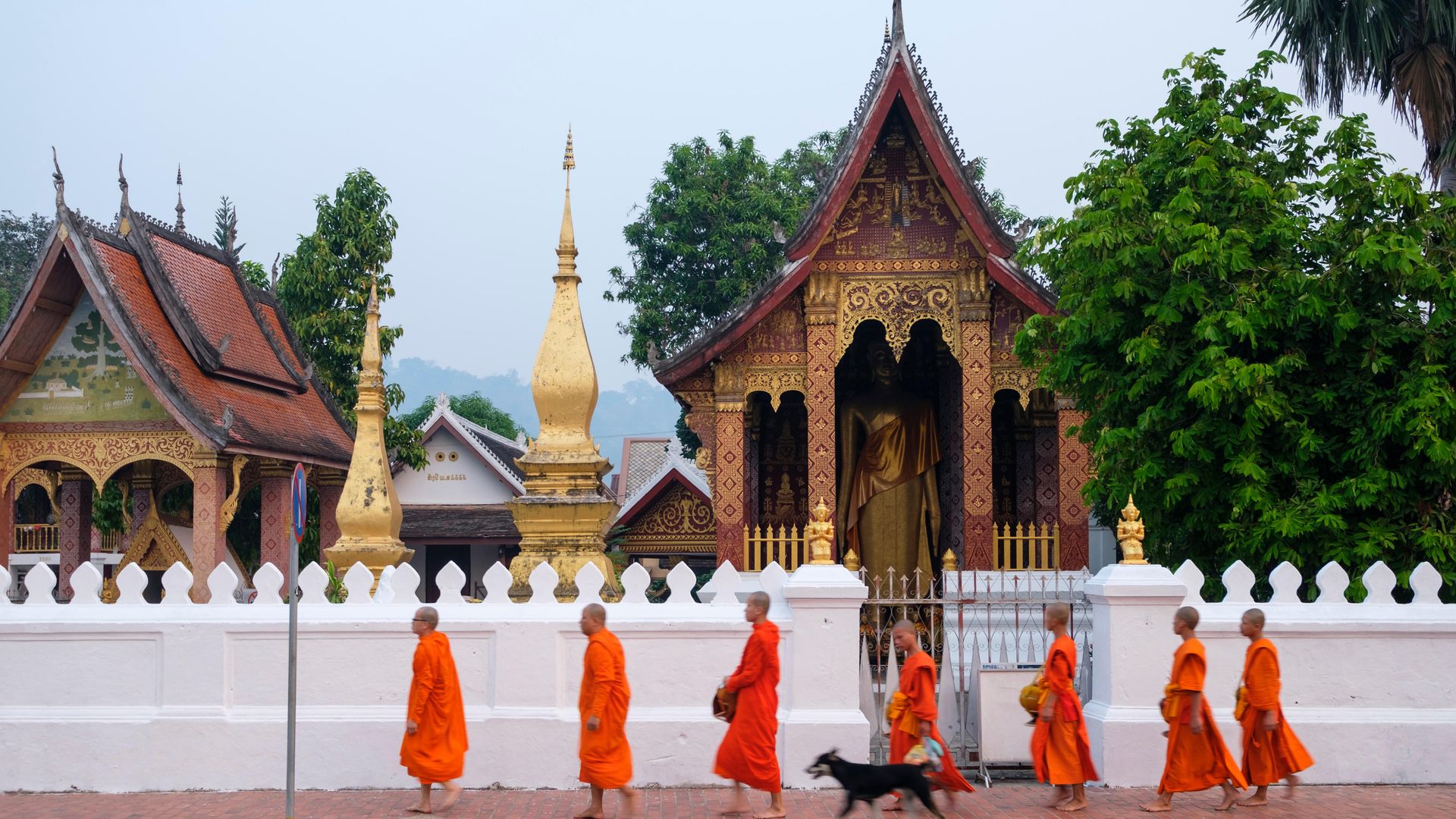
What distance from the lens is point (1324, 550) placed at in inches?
443

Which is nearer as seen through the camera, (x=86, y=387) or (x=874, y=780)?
(x=874, y=780)

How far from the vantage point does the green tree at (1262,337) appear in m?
11.1

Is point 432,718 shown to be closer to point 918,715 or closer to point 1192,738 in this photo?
point 918,715

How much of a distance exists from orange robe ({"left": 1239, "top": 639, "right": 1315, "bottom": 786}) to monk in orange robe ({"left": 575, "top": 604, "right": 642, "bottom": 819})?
3693 millimetres

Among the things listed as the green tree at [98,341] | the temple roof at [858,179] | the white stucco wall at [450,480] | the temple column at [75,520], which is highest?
the temple roof at [858,179]

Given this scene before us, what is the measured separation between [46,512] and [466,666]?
27.8 m

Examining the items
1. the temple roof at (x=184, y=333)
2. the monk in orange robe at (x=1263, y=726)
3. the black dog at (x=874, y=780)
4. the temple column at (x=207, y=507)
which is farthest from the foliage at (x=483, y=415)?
the black dog at (x=874, y=780)

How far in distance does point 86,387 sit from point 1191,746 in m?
13.1

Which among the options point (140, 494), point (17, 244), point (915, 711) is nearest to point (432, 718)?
point (915, 711)

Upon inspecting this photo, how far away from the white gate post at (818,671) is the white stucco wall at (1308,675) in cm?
167

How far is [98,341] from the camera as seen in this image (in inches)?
653

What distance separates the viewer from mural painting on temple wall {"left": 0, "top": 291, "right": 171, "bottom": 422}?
16422 millimetres

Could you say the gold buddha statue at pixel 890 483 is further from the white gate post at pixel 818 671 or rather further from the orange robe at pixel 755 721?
the orange robe at pixel 755 721

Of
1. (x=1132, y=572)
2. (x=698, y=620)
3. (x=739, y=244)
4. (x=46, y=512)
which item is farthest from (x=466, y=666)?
(x=46, y=512)
